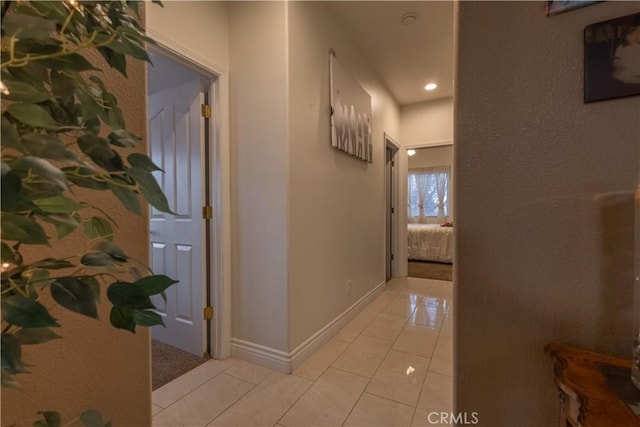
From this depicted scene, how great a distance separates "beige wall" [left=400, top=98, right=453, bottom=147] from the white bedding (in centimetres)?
200

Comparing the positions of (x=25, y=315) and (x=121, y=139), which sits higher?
(x=121, y=139)

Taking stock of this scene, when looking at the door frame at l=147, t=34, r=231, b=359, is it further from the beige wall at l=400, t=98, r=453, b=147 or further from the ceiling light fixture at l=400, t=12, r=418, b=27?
the beige wall at l=400, t=98, r=453, b=147

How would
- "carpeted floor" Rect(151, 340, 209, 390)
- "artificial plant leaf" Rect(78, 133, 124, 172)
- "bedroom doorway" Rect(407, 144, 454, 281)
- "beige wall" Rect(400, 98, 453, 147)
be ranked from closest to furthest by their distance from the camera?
"artificial plant leaf" Rect(78, 133, 124, 172) → "carpeted floor" Rect(151, 340, 209, 390) → "beige wall" Rect(400, 98, 453, 147) → "bedroom doorway" Rect(407, 144, 454, 281)

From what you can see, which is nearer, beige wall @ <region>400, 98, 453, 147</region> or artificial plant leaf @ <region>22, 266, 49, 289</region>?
artificial plant leaf @ <region>22, 266, 49, 289</region>

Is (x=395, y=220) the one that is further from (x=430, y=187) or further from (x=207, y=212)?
(x=430, y=187)

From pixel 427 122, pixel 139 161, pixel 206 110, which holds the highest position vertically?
pixel 427 122

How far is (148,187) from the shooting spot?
1.28 feet

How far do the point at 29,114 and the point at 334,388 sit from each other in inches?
74.2

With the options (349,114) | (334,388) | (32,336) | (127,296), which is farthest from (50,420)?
(349,114)

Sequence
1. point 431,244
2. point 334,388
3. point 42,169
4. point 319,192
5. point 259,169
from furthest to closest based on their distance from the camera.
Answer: point 431,244
point 319,192
point 259,169
point 334,388
point 42,169

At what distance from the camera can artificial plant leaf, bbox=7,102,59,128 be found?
301 millimetres

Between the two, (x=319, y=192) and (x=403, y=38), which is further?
(x=403, y=38)

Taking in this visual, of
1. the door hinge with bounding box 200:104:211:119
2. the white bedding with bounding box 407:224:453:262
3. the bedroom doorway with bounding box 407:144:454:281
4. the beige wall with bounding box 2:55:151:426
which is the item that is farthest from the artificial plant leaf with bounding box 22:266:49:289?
the bedroom doorway with bounding box 407:144:454:281

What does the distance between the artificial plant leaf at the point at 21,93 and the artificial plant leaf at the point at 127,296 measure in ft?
0.77
